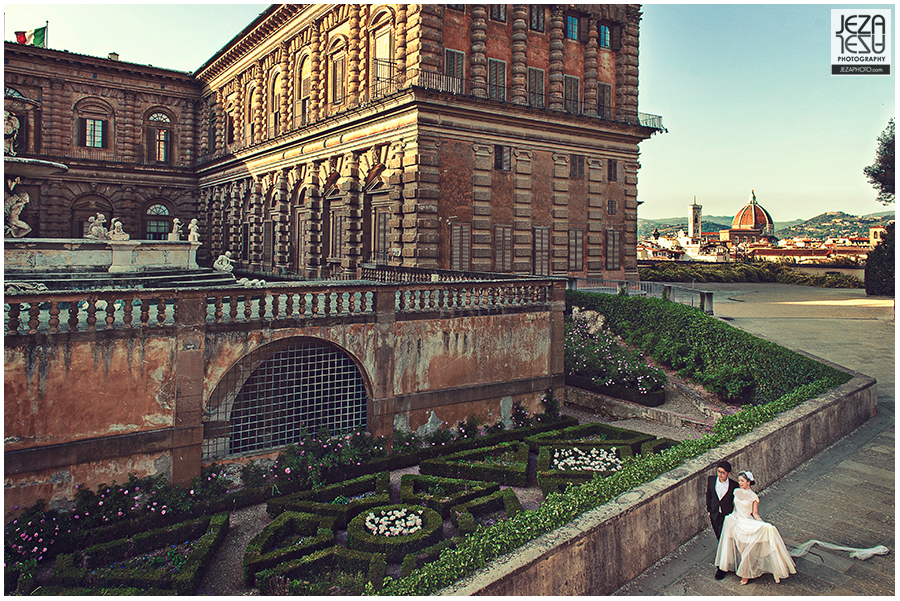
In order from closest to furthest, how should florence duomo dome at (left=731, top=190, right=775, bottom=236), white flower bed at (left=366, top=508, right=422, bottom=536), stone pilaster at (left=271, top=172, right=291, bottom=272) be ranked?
white flower bed at (left=366, top=508, right=422, bottom=536) < stone pilaster at (left=271, top=172, right=291, bottom=272) < florence duomo dome at (left=731, top=190, right=775, bottom=236)

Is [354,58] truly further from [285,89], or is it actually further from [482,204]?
[482,204]

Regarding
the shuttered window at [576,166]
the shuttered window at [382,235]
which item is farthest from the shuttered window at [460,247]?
the shuttered window at [576,166]

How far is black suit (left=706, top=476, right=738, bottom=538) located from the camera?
7449 millimetres

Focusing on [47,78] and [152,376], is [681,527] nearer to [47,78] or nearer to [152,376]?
[152,376]

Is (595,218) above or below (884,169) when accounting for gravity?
below

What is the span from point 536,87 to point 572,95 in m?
2.34

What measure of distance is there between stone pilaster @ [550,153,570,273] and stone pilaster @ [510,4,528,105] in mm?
3069

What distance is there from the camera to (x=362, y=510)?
10.0 m

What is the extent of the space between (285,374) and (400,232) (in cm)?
1301

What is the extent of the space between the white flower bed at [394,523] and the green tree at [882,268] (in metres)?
34.2

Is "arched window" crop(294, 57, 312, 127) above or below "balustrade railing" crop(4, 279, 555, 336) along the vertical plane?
above

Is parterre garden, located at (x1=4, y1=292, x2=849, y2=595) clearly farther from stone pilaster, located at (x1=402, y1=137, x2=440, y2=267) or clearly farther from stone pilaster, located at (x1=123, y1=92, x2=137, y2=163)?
stone pilaster, located at (x1=123, y1=92, x2=137, y2=163)

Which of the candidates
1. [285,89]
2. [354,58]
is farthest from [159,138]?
[354,58]

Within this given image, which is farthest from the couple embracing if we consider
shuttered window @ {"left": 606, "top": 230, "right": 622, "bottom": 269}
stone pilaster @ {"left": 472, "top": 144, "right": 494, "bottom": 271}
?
shuttered window @ {"left": 606, "top": 230, "right": 622, "bottom": 269}
